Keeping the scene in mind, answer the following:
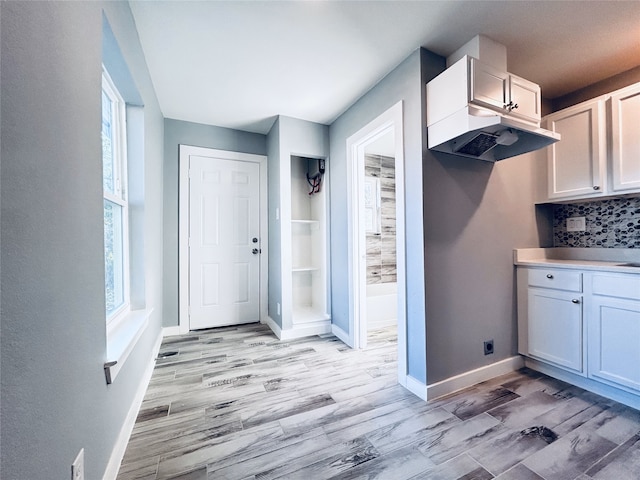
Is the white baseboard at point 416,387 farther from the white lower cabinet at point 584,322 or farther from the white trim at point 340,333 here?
the white lower cabinet at point 584,322

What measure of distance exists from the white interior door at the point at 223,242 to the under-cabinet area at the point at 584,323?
9.35ft

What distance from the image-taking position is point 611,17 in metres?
1.60

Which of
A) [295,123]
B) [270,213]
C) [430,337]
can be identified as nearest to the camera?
[430,337]

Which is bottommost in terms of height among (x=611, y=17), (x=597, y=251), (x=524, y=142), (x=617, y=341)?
(x=617, y=341)

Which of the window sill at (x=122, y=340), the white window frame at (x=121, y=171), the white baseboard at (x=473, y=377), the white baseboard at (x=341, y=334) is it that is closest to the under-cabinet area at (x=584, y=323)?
the white baseboard at (x=473, y=377)

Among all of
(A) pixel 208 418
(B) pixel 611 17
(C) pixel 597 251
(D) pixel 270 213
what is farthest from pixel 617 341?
(D) pixel 270 213

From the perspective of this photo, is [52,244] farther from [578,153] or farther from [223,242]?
[578,153]

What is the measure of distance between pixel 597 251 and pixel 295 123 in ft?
10.1

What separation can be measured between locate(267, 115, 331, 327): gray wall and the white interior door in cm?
33

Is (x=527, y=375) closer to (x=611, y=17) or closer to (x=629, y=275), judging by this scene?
(x=629, y=275)

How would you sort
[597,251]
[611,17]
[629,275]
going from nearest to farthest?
[611,17], [629,275], [597,251]

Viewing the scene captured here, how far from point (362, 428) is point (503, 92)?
90.2 inches

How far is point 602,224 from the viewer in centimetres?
231

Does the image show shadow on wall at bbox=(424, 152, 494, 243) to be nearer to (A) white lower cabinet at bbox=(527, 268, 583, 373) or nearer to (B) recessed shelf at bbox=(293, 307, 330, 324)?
(A) white lower cabinet at bbox=(527, 268, 583, 373)
